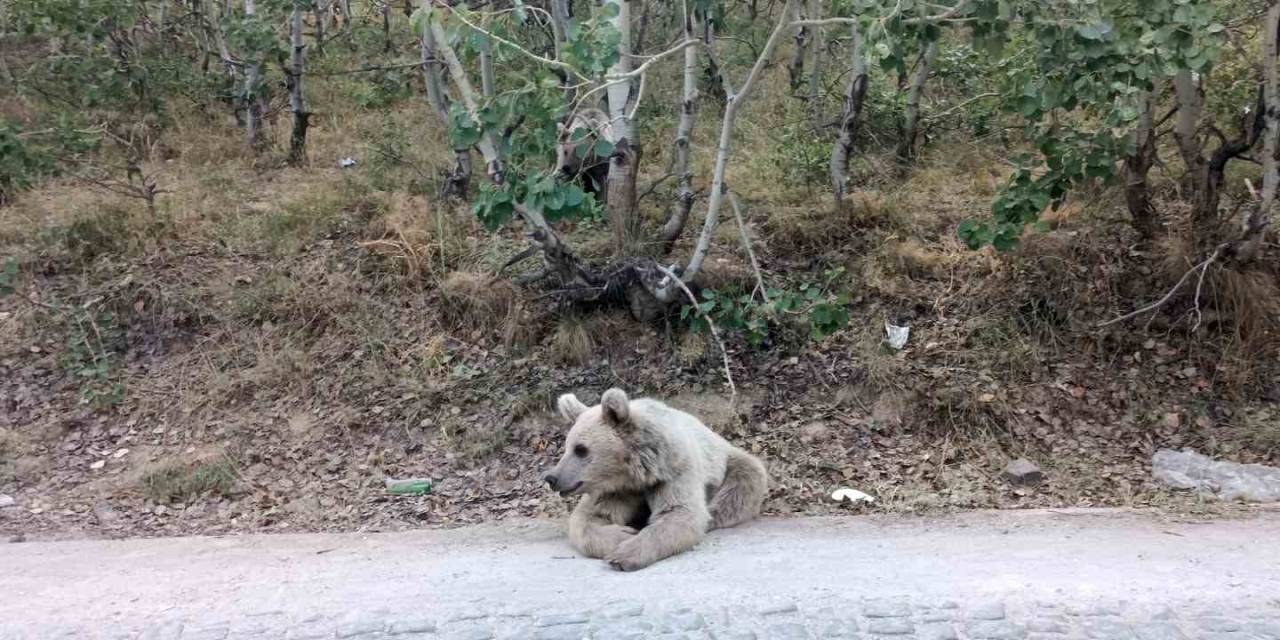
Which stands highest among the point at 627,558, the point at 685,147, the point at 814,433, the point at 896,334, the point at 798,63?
the point at 798,63

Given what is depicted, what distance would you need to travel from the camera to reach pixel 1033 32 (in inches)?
215

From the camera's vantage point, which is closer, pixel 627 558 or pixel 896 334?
pixel 627 558

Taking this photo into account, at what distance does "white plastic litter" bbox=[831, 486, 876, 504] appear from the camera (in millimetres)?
5820

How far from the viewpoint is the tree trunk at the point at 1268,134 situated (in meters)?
6.14

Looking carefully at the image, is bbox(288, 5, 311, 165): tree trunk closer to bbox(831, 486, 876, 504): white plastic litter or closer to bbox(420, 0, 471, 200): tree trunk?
bbox(420, 0, 471, 200): tree trunk

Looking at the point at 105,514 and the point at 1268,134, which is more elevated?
the point at 1268,134

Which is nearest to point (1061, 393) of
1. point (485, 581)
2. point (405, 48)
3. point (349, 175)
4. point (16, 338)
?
point (485, 581)

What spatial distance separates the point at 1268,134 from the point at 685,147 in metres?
4.02

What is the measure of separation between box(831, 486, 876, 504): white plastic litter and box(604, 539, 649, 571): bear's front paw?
6.07 feet

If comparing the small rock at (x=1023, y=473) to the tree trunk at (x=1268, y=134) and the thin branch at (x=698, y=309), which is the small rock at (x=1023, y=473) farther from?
the tree trunk at (x=1268, y=134)

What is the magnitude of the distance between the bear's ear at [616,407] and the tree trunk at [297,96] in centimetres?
690

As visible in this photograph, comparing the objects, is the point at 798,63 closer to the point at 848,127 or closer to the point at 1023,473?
the point at 848,127

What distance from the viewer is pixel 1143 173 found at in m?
7.20

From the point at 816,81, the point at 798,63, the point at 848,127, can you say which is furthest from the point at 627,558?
the point at 798,63
